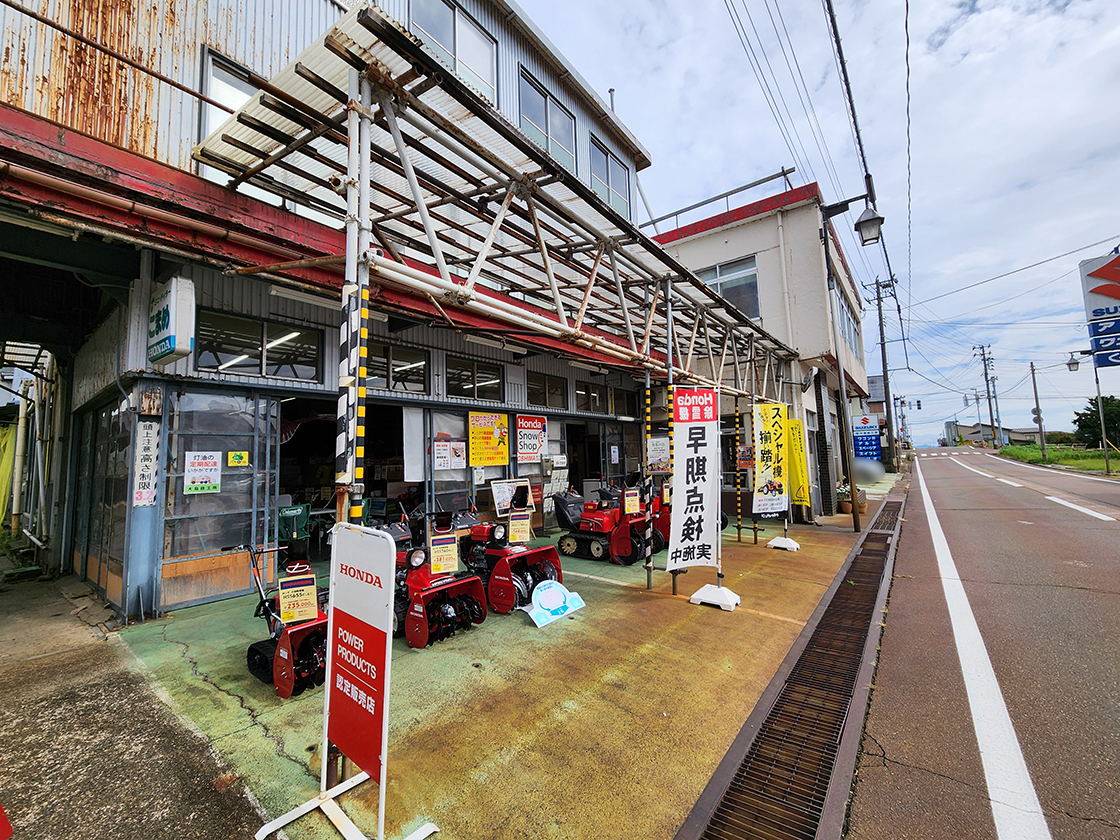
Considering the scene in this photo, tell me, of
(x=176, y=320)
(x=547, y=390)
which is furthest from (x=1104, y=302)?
(x=176, y=320)

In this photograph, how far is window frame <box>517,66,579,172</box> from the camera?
32.5 ft

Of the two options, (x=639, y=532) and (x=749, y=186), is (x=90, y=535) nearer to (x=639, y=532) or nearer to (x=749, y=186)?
(x=639, y=532)

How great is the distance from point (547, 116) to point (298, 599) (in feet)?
36.5

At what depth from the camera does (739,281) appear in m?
14.2

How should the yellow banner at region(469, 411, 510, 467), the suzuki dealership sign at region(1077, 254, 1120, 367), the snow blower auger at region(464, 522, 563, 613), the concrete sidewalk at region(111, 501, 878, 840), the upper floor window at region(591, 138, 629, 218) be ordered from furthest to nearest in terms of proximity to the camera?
the suzuki dealership sign at region(1077, 254, 1120, 367)
the upper floor window at region(591, 138, 629, 218)
the yellow banner at region(469, 411, 510, 467)
the snow blower auger at region(464, 522, 563, 613)
the concrete sidewalk at region(111, 501, 878, 840)

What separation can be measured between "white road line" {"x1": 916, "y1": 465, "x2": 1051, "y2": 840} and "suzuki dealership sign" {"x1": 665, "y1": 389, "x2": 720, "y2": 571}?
2.50 meters

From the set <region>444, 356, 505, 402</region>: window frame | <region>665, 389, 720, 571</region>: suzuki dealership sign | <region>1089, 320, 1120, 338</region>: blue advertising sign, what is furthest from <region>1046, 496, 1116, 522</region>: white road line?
<region>444, 356, 505, 402</region>: window frame

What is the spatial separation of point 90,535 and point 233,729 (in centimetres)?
617

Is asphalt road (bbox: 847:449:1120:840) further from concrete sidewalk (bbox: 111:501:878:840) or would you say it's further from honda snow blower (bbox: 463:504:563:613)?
honda snow blower (bbox: 463:504:563:613)

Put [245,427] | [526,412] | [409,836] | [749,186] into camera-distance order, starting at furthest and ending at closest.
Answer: [749,186], [526,412], [245,427], [409,836]

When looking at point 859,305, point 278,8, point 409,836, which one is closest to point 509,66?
point 278,8

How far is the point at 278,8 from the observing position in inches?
256

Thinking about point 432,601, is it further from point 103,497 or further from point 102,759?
point 103,497

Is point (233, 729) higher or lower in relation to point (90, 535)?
lower
